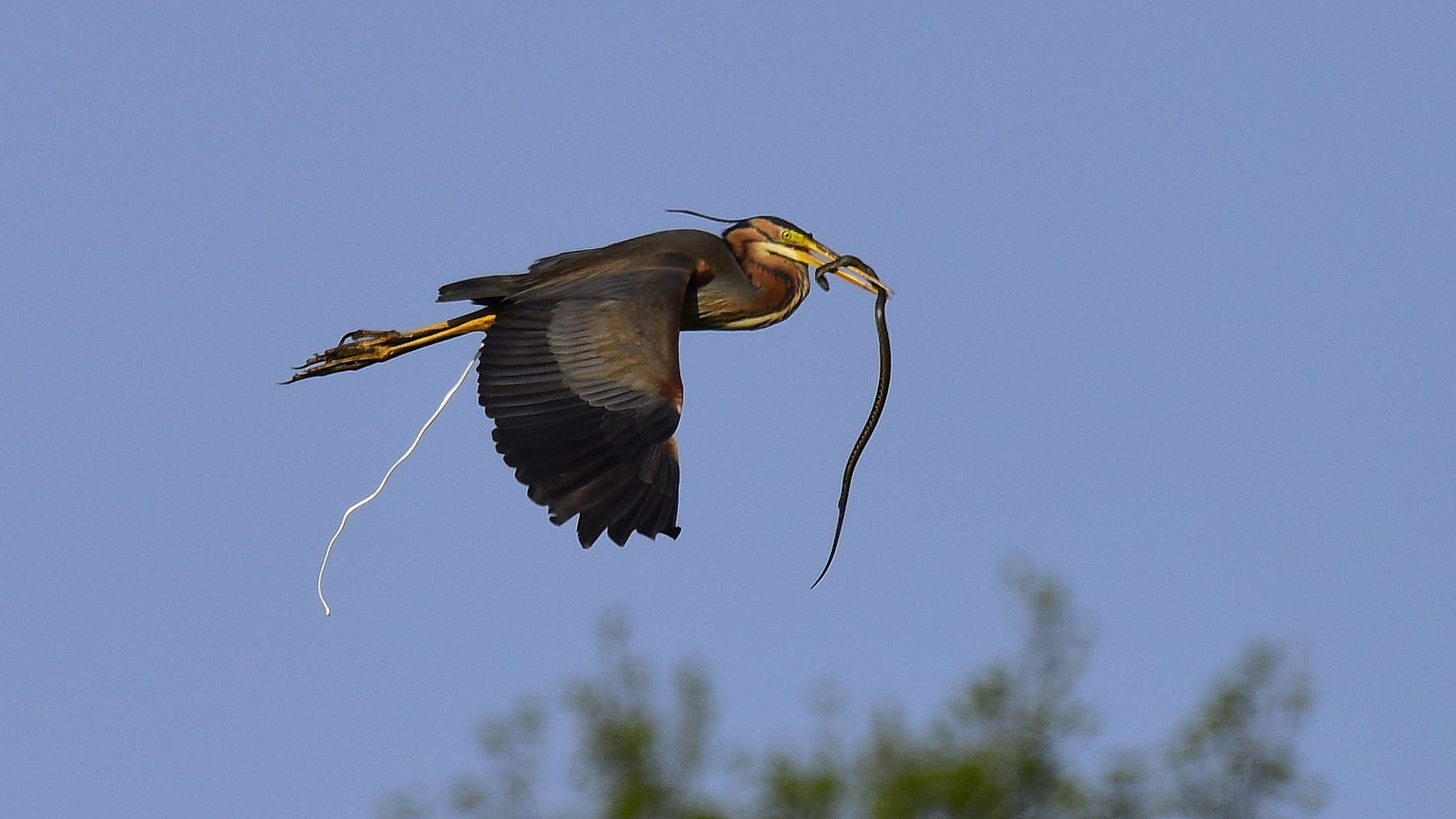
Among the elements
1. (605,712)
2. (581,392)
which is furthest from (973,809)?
(581,392)

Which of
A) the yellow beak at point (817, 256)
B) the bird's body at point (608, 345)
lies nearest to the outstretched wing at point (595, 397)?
the bird's body at point (608, 345)

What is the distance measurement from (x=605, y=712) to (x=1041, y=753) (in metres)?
2.49

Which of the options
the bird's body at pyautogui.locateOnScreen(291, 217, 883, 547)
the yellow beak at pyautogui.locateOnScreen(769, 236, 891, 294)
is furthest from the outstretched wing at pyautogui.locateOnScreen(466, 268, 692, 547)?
the yellow beak at pyautogui.locateOnScreen(769, 236, 891, 294)

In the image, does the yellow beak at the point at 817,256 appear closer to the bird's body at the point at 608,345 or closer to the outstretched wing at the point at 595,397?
the bird's body at the point at 608,345

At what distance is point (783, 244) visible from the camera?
1261 centimetres

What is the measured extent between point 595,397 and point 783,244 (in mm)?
1923

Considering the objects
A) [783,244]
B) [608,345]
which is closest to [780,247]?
[783,244]

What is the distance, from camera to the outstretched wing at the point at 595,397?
1062cm

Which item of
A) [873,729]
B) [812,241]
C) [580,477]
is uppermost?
[812,241]

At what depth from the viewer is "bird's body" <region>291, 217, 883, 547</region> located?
10.7m

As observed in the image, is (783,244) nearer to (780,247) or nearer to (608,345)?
(780,247)

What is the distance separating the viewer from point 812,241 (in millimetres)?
12633

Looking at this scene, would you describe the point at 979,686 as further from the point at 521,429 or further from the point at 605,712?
the point at 521,429

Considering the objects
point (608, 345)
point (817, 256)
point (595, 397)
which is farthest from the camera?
point (817, 256)
